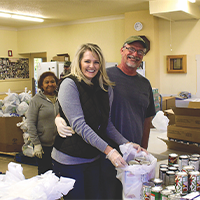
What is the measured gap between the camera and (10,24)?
9.02 meters

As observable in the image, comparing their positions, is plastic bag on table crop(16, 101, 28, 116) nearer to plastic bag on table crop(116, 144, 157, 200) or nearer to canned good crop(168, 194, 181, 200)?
plastic bag on table crop(116, 144, 157, 200)

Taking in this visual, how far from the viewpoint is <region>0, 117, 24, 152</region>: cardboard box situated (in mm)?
3922

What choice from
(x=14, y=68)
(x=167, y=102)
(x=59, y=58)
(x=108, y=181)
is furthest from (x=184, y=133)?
(x=14, y=68)

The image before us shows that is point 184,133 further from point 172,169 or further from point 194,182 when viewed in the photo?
point 194,182

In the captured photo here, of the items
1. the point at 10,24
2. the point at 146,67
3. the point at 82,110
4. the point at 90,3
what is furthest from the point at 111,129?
the point at 10,24

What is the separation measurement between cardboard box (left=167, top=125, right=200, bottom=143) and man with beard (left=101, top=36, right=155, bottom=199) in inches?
17.4

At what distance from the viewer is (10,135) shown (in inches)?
156

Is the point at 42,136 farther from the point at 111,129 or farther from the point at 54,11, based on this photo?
the point at 54,11

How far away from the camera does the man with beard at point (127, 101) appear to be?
6.35ft

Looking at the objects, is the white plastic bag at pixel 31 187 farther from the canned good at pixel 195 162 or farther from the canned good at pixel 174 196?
the canned good at pixel 195 162

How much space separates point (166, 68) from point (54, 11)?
3298mm

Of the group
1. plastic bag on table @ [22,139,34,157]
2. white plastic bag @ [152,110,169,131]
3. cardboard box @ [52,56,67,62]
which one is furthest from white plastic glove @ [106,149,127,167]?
cardboard box @ [52,56,67,62]

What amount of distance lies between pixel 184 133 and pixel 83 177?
1082mm

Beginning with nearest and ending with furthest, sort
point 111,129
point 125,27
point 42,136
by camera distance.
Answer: point 111,129
point 42,136
point 125,27
